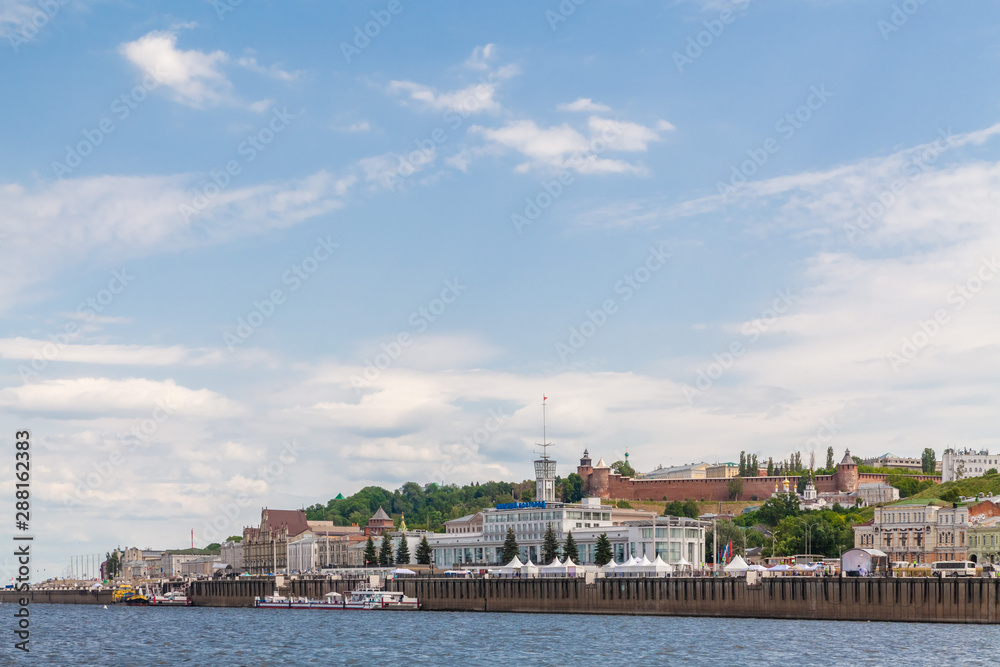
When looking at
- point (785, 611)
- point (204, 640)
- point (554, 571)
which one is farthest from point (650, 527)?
point (204, 640)

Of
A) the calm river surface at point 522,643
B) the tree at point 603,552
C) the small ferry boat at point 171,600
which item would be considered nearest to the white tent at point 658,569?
the calm river surface at point 522,643

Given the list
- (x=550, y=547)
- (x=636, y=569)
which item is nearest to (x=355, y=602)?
(x=550, y=547)

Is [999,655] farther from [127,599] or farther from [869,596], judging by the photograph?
[127,599]

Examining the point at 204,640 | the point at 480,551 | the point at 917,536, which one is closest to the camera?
the point at 204,640

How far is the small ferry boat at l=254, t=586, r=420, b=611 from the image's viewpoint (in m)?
135

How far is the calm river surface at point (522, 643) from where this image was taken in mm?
72375

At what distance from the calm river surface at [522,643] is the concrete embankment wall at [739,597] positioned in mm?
2350

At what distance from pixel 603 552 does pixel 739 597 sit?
47.6 meters

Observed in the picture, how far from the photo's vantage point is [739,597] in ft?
345

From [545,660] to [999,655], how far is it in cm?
2559

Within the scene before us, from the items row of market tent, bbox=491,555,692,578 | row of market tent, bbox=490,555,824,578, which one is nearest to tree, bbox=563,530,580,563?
row of market tent, bbox=490,555,824,578

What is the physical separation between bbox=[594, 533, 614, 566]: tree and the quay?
23.0m

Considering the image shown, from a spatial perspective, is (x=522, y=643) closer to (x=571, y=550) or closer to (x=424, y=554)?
(x=571, y=550)

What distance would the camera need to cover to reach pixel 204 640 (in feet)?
309
